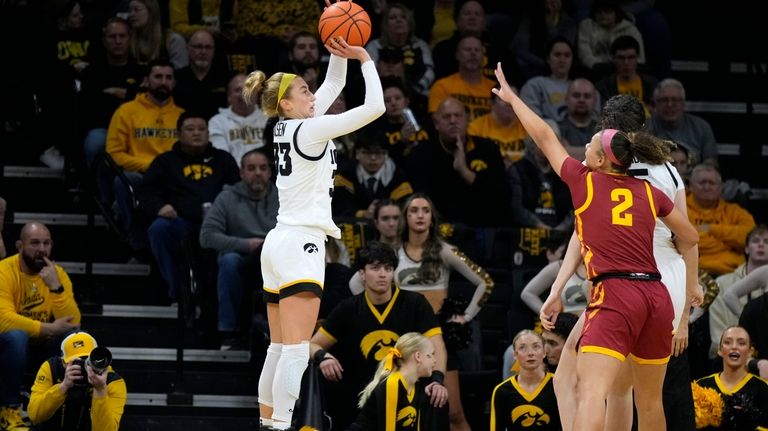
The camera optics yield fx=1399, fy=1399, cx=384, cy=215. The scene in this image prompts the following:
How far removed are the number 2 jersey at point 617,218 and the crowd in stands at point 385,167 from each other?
2513 millimetres

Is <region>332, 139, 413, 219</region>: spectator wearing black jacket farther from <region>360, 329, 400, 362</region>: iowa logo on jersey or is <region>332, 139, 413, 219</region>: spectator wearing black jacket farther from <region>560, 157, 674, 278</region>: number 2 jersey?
<region>560, 157, 674, 278</region>: number 2 jersey

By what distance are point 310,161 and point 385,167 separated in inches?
163

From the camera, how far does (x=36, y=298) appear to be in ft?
35.2

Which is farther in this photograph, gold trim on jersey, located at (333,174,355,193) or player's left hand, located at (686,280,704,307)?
gold trim on jersey, located at (333,174,355,193)

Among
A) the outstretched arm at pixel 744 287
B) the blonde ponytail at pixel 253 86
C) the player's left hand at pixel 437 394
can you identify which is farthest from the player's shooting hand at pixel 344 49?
the outstretched arm at pixel 744 287

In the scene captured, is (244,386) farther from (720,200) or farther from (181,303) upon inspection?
(720,200)

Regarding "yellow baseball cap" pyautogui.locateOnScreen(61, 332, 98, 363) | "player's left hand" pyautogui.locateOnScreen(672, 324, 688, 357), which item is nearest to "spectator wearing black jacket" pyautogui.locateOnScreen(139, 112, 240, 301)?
"yellow baseball cap" pyautogui.locateOnScreen(61, 332, 98, 363)

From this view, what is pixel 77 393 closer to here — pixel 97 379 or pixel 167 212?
pixel 97 379

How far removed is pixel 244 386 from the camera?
11117mm

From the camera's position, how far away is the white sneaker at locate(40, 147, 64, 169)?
511 inches

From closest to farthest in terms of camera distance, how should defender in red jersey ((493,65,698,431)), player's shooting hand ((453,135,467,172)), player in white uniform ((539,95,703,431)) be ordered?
defender in red jersey ((493,65,698,431)) → player in white uniform ((539,95,703,431)) → player's shooting hand ((453,135,467,172))

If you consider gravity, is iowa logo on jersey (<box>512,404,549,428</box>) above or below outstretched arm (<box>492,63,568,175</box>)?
below

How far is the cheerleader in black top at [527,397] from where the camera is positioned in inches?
383

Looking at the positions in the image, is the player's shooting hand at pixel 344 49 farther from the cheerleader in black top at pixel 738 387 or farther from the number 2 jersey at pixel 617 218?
the cheerleader in black top at pixel 738 387
